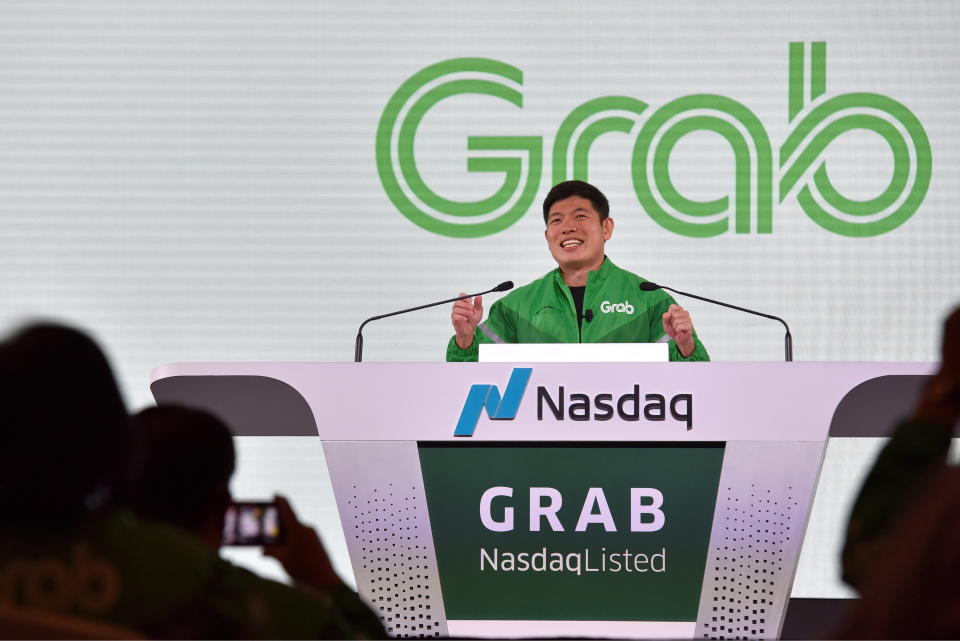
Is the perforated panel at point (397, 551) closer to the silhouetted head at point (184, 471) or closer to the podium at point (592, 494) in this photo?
the podium at point (592, 494)

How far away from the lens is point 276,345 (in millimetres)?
4520

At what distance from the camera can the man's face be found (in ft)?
12.6

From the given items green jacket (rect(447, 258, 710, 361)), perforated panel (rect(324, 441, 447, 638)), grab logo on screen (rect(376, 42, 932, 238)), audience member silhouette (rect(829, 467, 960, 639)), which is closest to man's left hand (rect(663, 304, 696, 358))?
green jacket (rect(447, 258, 710, 361))

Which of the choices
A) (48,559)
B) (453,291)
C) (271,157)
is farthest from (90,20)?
(48,559)

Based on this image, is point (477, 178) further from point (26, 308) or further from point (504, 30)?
point (26, 308)

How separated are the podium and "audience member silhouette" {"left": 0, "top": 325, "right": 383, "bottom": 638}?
1.63 m

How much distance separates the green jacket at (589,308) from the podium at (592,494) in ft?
3.92

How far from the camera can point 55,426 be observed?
81 centimetres

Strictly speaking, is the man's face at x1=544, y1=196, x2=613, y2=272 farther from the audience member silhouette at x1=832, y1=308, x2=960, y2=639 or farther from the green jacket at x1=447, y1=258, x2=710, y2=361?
the audience member silhouette at x1=832, y1=308, x2=960, y2=639

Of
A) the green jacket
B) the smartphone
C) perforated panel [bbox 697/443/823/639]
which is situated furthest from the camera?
the green jacket

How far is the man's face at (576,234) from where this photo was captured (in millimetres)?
3828

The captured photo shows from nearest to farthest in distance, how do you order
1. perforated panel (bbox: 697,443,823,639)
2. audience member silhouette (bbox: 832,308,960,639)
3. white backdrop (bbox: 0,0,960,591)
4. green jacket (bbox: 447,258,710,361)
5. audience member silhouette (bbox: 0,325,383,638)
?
audience member silhouette (bbox: 832,308,960,639) → audience member silhouette (bbox: 0,325,383,638) → perforated panel (bbox: 697,443,823,639) → green jacket (bbox: 447,258,710,361) → white backdrop (bbox: 0,0,960,591)

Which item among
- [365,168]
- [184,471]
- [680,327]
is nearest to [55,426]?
[184,471]

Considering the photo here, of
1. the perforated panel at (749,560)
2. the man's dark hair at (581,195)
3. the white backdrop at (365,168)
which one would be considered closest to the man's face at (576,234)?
the man's dark hair at (581,195)
